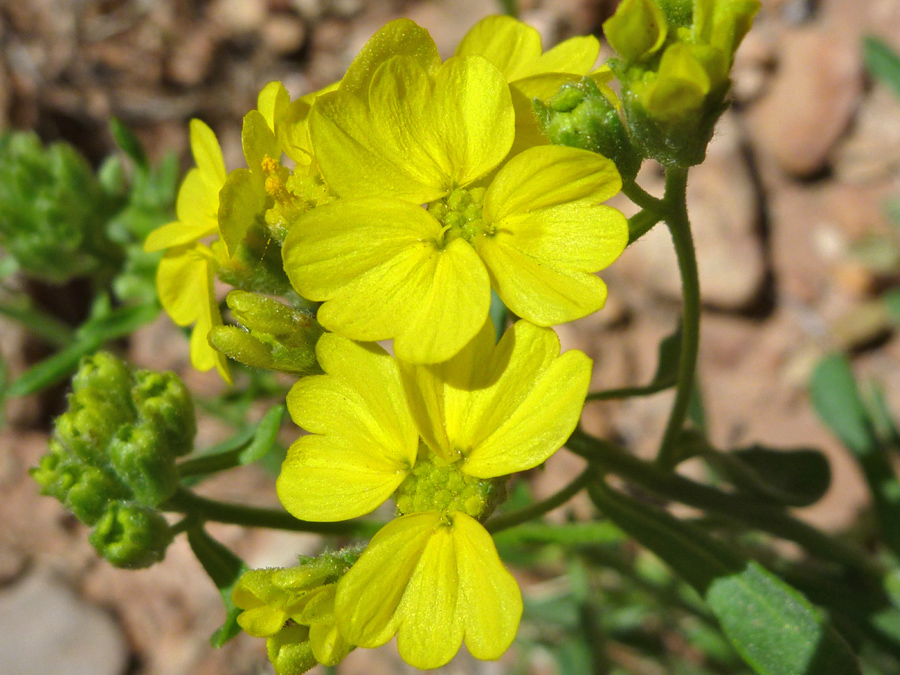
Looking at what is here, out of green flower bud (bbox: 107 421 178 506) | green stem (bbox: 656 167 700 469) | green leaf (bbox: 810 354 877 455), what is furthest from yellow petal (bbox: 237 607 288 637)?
green leaf (bbox: 810 354 877 455)

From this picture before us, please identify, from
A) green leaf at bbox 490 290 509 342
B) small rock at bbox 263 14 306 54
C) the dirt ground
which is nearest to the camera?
green leaf at bbox 490 290 509 342

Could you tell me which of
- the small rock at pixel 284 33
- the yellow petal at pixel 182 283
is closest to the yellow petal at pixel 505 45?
the yellow petal at pixel 182 283

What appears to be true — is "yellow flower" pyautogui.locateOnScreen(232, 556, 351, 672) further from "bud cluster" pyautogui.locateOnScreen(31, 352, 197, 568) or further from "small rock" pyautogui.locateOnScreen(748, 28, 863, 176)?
"small rock" pyautogui.locateOnScreen(748, 28, 863, 176)

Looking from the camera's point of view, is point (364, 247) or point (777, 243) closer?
point (364, 247)

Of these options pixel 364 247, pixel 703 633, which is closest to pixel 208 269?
pixel 364 247

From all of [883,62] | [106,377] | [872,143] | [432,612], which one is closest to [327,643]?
[432,612]

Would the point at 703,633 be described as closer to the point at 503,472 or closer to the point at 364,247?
the point at 503,472
